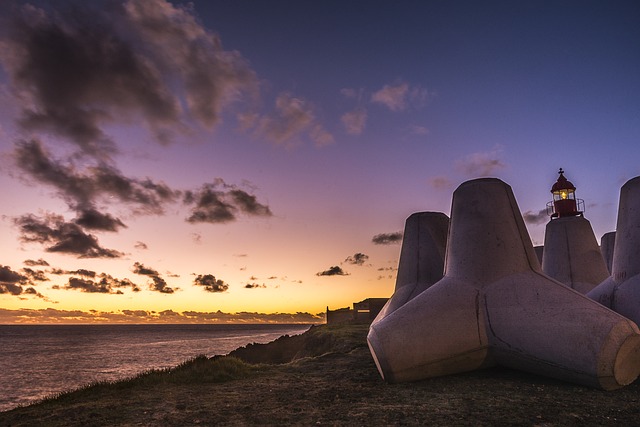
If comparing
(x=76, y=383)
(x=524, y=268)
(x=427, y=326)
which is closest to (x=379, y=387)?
(x=427, y=326)

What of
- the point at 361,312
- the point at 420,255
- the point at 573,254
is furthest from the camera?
the point at 361,312

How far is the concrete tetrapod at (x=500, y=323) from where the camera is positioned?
7055 mm

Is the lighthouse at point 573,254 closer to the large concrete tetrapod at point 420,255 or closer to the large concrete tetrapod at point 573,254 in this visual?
the large concrete tetrapod at point 573,254

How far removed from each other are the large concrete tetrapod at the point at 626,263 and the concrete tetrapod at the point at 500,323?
228 cm

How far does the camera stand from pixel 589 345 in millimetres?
6992

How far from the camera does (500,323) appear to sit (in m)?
8.22

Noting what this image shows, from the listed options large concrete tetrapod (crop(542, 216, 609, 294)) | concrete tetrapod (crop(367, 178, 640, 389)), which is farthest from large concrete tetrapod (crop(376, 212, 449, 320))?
large concrete tetrapod (crop(542, 216, 609, 294))

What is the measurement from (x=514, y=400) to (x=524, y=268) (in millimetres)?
3659

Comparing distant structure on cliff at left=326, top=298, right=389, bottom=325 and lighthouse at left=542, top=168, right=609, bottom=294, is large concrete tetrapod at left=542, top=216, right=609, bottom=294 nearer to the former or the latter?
lighthouse at left=542, top=168, right=609, bottom=294

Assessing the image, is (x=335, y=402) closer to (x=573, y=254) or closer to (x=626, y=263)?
(x=626, y=263)

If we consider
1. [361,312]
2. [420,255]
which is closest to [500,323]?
[420,255]

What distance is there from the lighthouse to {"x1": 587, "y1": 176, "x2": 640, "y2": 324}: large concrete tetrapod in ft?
23.0

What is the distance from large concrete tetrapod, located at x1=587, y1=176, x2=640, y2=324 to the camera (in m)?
9.58

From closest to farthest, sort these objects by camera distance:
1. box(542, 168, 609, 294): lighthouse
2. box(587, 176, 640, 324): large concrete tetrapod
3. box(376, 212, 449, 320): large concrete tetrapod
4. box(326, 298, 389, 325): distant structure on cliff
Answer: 1. box(587, 176, 640, 324): large concrete tetrapod
2. box(376, 212, 449, 320): large concrete tetrapod
3. box(542, 168, 609, 294): lighthouse
4. box(326, 298, 389, 325): distant structure on cliff
